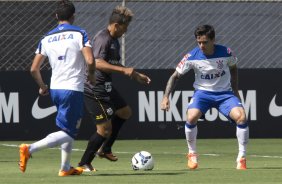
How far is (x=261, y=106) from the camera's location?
63.6 feet

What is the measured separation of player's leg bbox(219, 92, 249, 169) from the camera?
42.5 feet

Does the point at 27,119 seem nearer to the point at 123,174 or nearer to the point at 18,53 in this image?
the point at 18,53

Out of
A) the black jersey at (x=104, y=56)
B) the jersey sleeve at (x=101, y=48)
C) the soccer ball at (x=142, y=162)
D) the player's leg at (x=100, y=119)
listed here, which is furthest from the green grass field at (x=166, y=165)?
the jersey sleeve at (x=101, y=48)

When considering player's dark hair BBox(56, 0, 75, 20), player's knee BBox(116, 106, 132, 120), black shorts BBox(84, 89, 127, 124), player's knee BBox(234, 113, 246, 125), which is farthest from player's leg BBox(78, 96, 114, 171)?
player's dark hair BBox(56, 0, 75, 20)

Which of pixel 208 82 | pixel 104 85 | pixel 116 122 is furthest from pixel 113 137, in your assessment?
pixel 208 82

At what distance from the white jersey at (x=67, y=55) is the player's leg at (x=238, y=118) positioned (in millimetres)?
2396

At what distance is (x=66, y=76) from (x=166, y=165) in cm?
296

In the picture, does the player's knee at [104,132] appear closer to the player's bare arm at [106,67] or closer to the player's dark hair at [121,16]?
the player's bare arm at [106,67]

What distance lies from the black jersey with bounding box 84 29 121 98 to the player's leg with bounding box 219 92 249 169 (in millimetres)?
1456

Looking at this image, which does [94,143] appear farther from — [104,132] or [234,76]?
[234,76]

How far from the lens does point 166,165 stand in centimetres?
1403

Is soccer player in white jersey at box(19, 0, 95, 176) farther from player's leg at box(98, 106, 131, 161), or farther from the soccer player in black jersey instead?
player's leg at box(98, 106, 131, 161)

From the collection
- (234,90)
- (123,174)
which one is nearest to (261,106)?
(234,90)

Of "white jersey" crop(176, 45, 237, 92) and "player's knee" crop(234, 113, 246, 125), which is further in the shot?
"white jersey" crop(176, 45, 237, 92)
